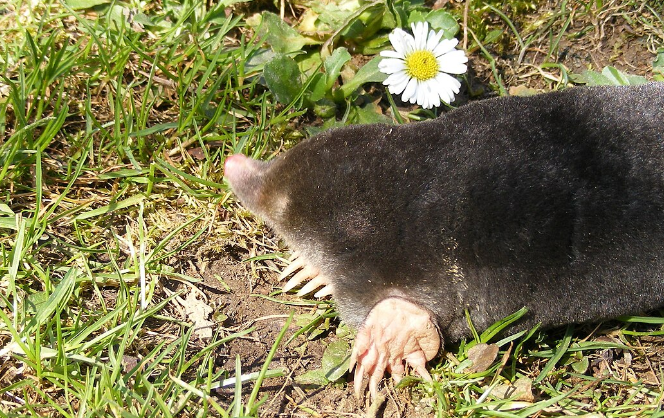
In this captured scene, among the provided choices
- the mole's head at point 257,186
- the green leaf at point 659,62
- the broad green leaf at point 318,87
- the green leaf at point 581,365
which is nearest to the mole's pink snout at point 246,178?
the mole's head at point 257,186

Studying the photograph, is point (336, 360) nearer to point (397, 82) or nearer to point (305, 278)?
point (305, 278)

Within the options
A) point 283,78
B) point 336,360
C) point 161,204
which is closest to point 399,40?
point 283,78

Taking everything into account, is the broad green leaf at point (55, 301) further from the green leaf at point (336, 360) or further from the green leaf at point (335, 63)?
the green leaf at point (335, 63)

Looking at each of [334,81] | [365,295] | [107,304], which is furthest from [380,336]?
[334,81]

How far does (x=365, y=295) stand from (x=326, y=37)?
1.06 m

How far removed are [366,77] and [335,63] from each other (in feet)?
0.37

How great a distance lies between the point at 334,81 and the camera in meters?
2.25

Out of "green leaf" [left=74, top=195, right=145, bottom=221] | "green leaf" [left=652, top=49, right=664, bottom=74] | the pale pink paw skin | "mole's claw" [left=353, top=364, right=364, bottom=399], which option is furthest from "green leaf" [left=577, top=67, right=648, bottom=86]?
"green leaf" [left=74, top=195, right=145, bottom=221]

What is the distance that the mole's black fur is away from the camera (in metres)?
1.60

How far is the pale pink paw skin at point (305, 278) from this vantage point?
1.87 m

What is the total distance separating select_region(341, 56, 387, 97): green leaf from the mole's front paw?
34.5 inches

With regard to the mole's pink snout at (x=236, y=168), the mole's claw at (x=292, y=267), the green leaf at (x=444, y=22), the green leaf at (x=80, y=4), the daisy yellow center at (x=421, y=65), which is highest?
the green leaf at (x=80, y=4)

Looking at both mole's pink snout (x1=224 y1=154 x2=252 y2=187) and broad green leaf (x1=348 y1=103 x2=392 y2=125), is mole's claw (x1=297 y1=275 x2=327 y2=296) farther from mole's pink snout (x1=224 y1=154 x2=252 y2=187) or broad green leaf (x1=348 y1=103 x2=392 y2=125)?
broad green leaf (x1=348 y1=103 x2=392 y2=125)

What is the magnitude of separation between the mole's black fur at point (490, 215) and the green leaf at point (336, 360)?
157 mm
